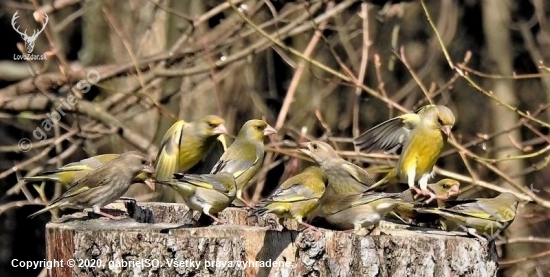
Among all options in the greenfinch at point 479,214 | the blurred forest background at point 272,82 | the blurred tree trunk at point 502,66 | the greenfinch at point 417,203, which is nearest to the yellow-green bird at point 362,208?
the greenfinch at point 417,203

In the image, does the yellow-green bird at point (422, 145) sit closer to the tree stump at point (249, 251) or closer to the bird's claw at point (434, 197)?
the bird's claw at point (434, 197)

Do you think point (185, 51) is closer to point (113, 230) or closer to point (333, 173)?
point (333, 173)

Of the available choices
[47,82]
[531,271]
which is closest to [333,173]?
[47,82]

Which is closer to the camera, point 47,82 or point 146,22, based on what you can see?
point 47,82

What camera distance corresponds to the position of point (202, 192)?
5988mm

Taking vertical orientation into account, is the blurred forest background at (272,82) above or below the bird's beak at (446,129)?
above

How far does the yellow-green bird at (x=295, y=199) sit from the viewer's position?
592cm

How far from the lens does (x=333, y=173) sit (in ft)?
23.1

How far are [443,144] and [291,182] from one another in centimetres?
158

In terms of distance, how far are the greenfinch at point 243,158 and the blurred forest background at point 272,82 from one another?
1.31m

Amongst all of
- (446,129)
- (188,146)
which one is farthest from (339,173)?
(188,146)

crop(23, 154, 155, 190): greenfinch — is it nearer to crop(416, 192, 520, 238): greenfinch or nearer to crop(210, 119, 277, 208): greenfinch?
crop(210, 119, 277, 208): greenfinch

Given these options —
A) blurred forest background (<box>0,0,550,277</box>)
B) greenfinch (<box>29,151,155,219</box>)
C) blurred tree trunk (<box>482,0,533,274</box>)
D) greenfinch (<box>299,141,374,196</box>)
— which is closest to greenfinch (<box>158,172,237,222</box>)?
greenfinch (<box>29,151,155,219</box>)

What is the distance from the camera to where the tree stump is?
5.22 meters
